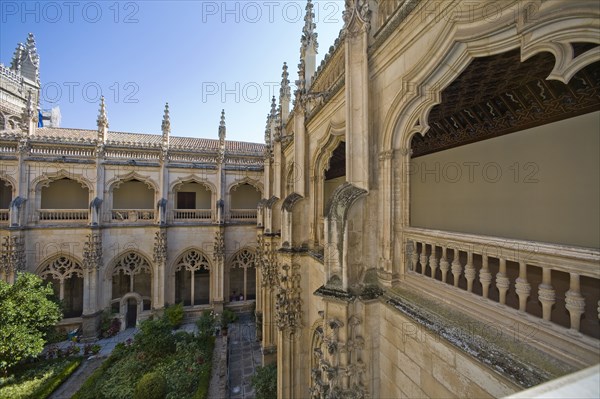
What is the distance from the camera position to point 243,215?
60.1 feet

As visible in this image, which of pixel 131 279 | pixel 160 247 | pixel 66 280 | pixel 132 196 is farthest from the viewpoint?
pixel 132 196

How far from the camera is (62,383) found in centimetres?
1085

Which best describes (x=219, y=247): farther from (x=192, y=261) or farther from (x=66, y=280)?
(x=66, y=280)

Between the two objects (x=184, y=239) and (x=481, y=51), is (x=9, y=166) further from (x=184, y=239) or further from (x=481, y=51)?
(x=481, y=51)

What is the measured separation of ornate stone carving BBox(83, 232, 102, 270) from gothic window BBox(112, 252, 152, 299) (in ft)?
4.17

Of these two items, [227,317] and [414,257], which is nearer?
[414,257]

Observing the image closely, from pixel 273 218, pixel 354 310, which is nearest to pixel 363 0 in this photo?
pixel 354 310

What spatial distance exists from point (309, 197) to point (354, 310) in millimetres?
4120

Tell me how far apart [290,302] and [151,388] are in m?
6.71

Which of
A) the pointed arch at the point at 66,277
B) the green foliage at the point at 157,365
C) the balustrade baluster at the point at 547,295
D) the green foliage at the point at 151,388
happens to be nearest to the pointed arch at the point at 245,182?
the green foliage at the point at 157,365

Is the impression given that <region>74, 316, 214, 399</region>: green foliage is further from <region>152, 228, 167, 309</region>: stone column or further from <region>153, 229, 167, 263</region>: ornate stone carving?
<region>153, 229, 167, 263</region>: ornate stone carving

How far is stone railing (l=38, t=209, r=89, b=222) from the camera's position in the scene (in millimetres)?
14828

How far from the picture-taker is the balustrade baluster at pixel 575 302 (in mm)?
Answer: 1954

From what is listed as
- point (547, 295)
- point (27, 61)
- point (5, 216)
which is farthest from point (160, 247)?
point (27, 61)
